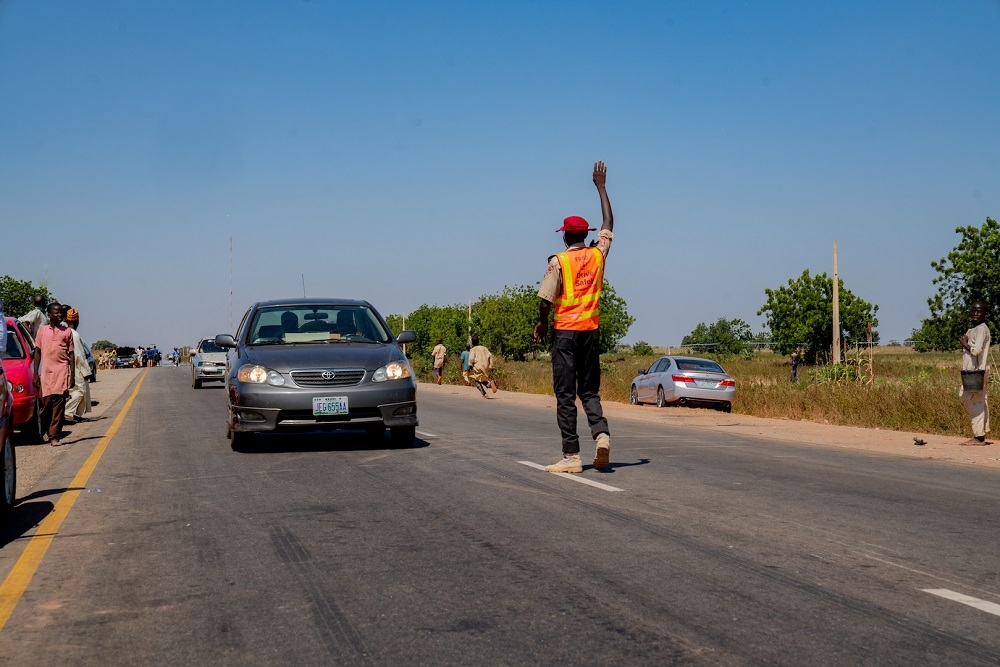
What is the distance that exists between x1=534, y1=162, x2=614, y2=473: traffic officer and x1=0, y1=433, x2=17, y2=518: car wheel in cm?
417

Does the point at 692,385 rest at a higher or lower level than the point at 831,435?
higher

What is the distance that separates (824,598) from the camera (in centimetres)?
471

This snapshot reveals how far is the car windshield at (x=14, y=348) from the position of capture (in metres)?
13.6

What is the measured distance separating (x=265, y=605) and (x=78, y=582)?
4.15ft

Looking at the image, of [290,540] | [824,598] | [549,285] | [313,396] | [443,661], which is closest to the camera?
[443,661]

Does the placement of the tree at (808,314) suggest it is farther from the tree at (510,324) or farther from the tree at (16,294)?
the tree at (16,294)

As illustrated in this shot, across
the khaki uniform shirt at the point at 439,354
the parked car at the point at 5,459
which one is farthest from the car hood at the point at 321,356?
the khaki uniform shirt at the point at 439,354

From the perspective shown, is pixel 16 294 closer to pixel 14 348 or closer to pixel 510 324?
pixel 510 324

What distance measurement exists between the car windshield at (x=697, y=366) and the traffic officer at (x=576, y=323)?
16.3 metres

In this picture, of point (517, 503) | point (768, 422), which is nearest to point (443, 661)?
point (517, 503)

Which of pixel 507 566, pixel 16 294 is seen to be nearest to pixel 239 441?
pixel 507 566

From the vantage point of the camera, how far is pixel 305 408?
10.9 metres

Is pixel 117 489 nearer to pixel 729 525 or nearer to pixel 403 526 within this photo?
pixel 403 526

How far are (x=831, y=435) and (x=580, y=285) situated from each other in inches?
341
